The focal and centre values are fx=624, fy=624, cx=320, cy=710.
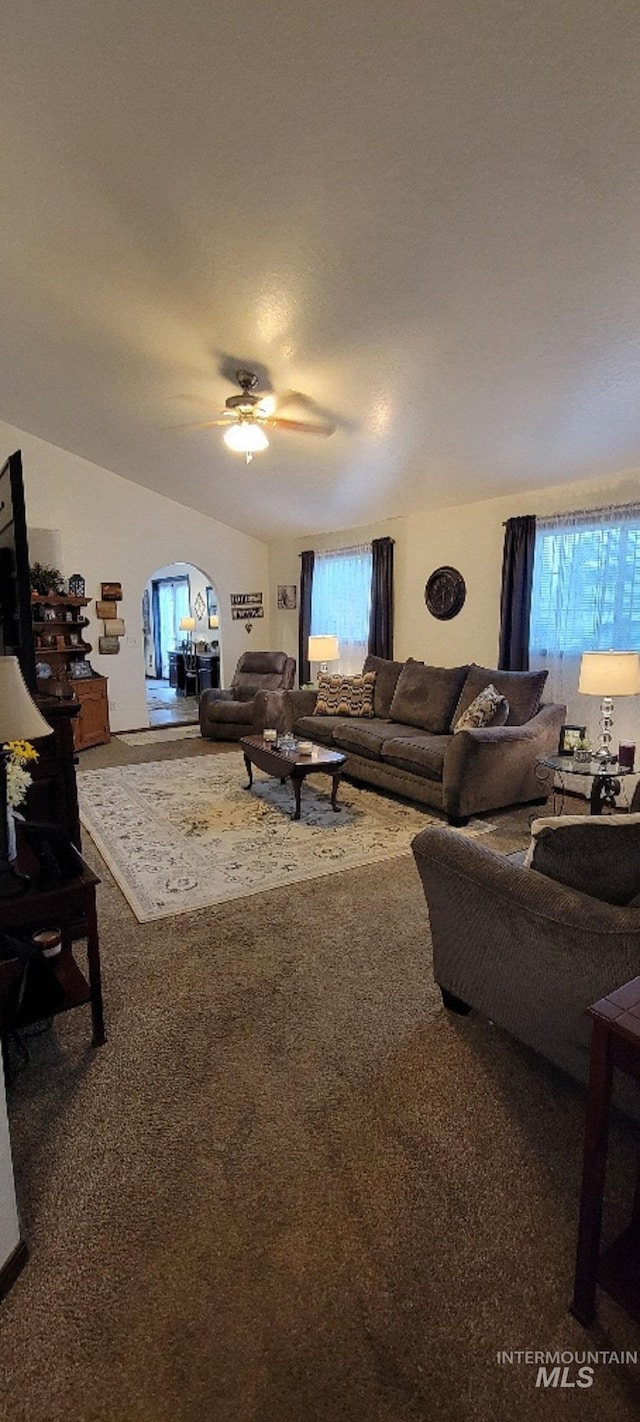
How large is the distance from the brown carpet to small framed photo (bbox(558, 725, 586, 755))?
7.64 feet

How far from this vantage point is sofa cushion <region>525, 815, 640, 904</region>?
5.35 feet

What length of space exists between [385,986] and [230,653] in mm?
6583

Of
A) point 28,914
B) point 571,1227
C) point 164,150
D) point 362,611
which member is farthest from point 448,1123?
point 362,611

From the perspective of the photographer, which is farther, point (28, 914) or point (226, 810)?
point (226, 810)

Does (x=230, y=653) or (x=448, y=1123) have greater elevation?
(x=230, y=653)

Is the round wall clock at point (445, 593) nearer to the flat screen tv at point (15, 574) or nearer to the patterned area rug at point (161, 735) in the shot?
the patterned area rug at point (161, 735)

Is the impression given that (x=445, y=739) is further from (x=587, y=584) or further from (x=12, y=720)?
(x=12, y=720)

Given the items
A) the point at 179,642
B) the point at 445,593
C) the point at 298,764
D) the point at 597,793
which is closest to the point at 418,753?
the point at 298,764

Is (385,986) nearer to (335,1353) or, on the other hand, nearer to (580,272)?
(335,1353)

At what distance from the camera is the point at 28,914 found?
6.40ft

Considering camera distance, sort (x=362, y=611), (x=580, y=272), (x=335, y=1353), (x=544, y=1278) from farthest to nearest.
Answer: (x=362, y=611), (x=580, y=272), (x=544, y=1278), (x=335, y=1353)

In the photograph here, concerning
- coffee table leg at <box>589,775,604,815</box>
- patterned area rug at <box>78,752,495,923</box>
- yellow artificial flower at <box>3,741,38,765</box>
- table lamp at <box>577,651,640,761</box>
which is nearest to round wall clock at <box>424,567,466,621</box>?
patterned area rug at <box>78,752,495,923</box>

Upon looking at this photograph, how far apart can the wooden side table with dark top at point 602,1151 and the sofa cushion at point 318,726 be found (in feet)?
14.1

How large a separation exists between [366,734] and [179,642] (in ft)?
28.1
